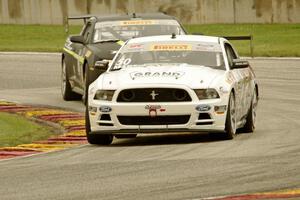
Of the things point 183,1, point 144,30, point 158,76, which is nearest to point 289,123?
point 158,76

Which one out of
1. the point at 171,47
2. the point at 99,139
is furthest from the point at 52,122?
the point at 99,139

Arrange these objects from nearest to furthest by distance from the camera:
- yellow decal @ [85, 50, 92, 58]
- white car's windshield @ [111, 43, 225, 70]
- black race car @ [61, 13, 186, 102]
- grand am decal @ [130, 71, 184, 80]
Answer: grand am decal @ [130, 71, 184, 80]
white car's windshield @ [111, 43, 225, 70]
yellow decal @ [85, 50, 92, 58]
black race car @ [61, 13, 186, 102]

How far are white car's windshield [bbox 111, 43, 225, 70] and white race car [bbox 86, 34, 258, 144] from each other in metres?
0.02

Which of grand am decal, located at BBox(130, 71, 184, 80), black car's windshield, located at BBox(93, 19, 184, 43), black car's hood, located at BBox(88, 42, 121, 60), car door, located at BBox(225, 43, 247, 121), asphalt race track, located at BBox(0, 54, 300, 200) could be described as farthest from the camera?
black car's windshield, located at BBox(93, 19, 184, 43)

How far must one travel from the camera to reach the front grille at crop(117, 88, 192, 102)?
49.4ft

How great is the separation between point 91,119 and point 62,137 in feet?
4.87

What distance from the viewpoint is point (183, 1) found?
4591 cm

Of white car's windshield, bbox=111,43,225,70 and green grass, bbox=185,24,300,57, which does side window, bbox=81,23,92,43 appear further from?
green grass, bbox=185,24,300,57

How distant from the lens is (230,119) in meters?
15.4

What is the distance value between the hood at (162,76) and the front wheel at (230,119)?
342 millimetres

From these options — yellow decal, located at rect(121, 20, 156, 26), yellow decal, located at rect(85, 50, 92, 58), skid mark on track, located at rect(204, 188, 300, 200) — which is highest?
skid mark on track, located at rect(204, 188, 300, 200)

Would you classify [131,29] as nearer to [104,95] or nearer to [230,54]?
[230,54]

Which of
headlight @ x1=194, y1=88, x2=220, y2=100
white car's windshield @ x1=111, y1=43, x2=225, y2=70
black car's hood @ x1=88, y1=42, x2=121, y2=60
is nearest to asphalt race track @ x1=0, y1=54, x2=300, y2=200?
headlight @ x1=194, y1=88, x2=220, y2=100

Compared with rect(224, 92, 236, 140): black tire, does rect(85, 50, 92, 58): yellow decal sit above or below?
below
